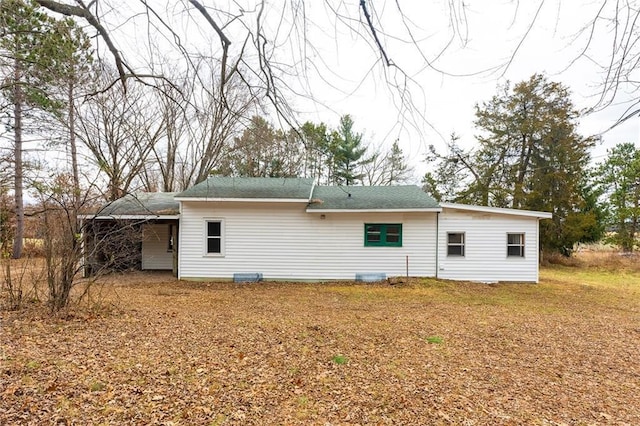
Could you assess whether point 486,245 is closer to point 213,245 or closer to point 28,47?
point 213,245

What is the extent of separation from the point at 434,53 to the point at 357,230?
918cm

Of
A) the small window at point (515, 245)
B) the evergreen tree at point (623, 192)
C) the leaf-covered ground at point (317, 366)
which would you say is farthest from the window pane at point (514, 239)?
the evergreen tree at point (623, 192)

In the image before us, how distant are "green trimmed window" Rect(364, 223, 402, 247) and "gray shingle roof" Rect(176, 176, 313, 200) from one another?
8.10 ft

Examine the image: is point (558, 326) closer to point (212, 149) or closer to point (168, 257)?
point (168, 257)

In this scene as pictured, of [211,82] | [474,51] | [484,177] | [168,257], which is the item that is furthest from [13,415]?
[484,177]

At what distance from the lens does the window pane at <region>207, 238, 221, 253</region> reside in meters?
11.2

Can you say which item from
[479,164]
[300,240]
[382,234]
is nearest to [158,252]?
[300,240]

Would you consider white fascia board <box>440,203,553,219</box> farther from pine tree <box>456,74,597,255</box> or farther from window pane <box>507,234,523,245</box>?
pine tree <box>456,74,597,255</box>

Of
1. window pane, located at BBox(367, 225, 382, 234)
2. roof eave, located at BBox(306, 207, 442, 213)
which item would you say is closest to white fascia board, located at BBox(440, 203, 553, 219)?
roof eave, located at BBox(306, 207, 442, 213)

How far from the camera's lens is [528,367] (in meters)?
3.99

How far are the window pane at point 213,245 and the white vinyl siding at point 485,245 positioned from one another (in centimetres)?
757

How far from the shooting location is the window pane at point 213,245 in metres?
11.2

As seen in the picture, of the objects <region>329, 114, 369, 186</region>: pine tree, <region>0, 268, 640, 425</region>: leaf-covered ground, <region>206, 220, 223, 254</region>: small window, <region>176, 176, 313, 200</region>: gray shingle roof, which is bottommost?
<region>0, 268, 640, 425</region>: leaf-covered ground

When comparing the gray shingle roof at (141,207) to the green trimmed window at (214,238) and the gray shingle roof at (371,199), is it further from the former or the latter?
the gray shingle roof at (371,199)
